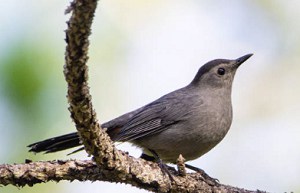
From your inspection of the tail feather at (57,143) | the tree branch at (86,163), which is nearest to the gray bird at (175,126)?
the tail feather at (57,143)

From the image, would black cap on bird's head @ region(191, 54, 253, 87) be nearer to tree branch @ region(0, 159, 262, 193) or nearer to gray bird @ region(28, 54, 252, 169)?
gray bird @ region(28, 54, 252, 169)

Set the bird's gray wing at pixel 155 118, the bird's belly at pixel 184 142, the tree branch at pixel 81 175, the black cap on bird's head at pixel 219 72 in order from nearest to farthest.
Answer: the tree branch at pixel 81 175
the bird's belly at pixel 184 142
the bird's gray wing at pixel 155 118
the black cap on bird's head at pixel 219 72

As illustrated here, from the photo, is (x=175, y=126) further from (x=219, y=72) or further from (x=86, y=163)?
(x=86, y=163)

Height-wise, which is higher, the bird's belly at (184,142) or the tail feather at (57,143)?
the tail feather at (57,143)

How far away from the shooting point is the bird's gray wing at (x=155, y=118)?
623cm

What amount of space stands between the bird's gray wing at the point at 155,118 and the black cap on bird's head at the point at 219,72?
541mm

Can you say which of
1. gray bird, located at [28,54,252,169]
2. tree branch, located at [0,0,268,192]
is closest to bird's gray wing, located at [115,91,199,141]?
gray bird, located at [28,54,252,169]

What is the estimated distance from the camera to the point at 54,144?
591 centimetres

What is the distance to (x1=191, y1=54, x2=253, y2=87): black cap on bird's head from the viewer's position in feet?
23.4

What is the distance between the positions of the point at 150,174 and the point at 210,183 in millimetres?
687

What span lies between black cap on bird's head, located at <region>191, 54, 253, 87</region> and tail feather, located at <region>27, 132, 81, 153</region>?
6.87 feet

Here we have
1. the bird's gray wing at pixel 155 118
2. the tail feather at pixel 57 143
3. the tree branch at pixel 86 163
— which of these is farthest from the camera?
the bird's gray wing at pixel 155 118

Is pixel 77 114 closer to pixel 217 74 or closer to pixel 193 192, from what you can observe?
pixel 193 192

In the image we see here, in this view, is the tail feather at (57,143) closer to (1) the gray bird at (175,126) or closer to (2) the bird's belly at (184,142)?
(1) the gray bird at (175,126)
